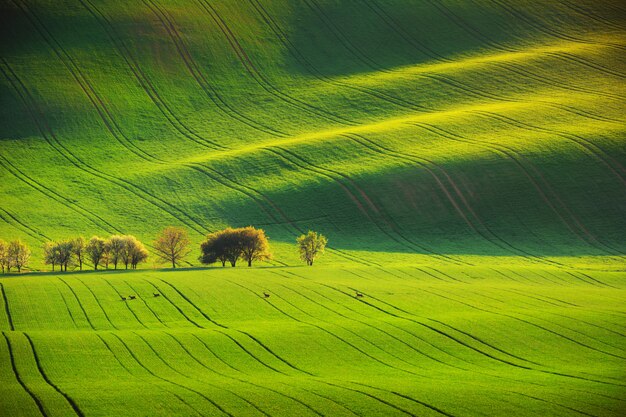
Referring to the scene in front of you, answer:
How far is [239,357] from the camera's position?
32.9 meters

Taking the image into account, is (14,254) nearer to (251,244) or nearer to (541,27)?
(251,244)

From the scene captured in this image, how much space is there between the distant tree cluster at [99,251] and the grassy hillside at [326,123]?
916 cm

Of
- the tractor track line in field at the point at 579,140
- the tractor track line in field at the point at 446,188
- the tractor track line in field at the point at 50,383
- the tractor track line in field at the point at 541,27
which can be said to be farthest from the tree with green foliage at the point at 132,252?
the tractor track line in field at the point at 541,27

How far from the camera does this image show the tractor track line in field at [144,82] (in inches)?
3730

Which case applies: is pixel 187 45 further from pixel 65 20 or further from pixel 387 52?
pixel 387 52

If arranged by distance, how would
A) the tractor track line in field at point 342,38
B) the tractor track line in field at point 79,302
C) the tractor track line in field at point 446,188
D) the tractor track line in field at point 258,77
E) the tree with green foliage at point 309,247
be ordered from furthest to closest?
the tractor track line in field at point 342,38 < the tractor track line in field at point 258,77 < the tractor track line in field at point 446,188 < the tree with green foliage at point 309,247 < the tractor track line in field at point 79,302

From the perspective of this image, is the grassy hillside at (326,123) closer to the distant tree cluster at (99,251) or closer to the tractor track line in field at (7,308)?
the distant tree cluster at (99,251)

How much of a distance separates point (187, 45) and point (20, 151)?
29798 millimetres

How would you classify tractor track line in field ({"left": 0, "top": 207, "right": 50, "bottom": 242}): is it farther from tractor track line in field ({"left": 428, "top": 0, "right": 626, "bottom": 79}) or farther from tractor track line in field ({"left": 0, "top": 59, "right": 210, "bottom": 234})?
tractor track line in field ({"left": 428, "top": 0, "right": 626, "bottom": 79})

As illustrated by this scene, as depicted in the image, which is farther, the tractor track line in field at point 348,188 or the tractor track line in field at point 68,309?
the tractor track line in field at point 348,188

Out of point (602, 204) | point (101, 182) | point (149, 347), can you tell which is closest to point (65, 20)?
point (101, 182)

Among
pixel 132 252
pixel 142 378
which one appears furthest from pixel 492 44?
pixel 142 378

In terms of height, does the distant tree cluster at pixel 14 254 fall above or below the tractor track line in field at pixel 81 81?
below

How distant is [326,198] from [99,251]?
23806 millimetres
